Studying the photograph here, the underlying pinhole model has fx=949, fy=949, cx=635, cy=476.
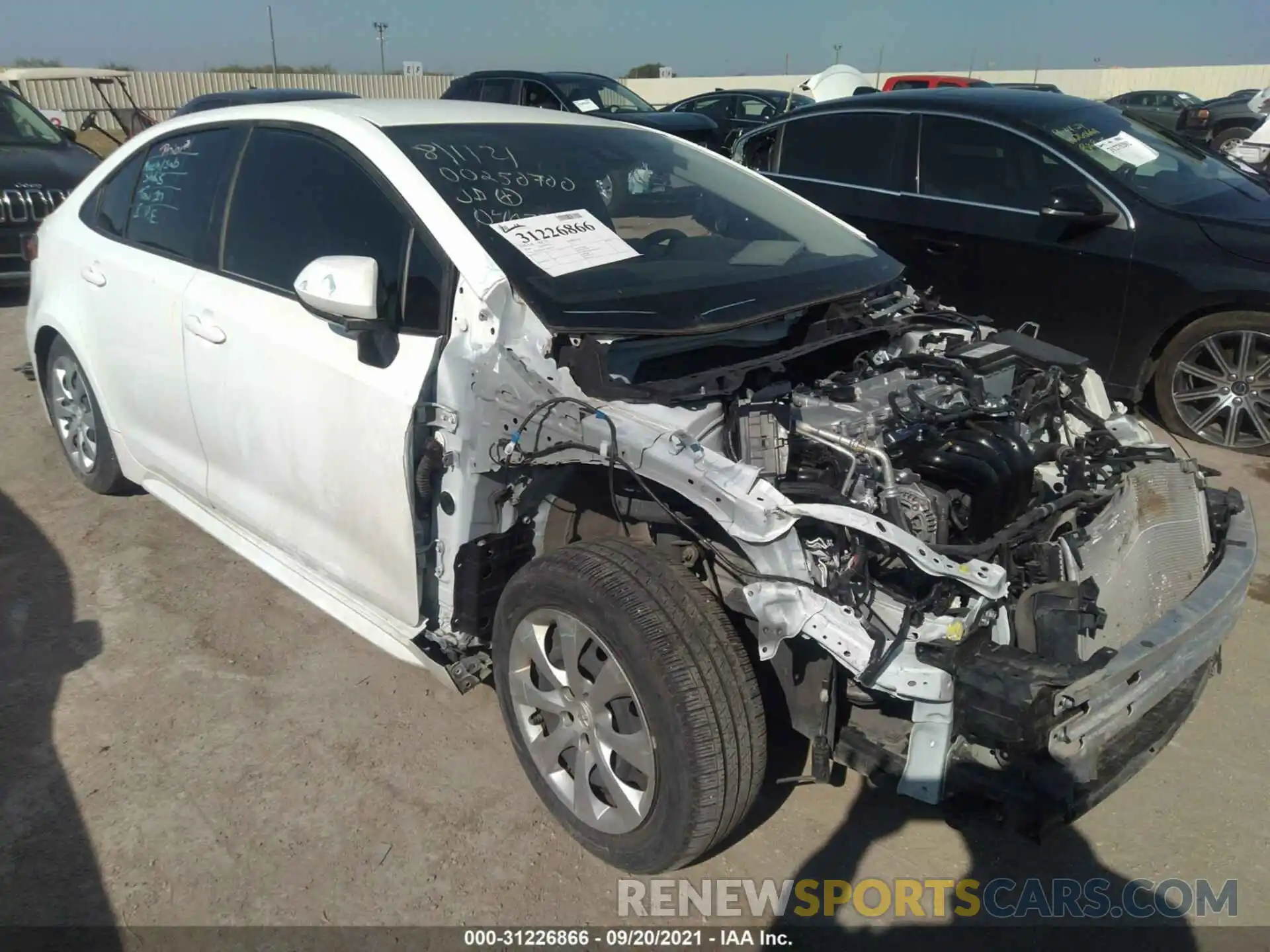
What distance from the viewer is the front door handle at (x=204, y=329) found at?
10.1 ft

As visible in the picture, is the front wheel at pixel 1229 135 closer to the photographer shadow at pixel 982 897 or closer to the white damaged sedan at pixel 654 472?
the white damaged sedan at pixel 654 472

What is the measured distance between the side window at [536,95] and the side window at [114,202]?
9.04 m

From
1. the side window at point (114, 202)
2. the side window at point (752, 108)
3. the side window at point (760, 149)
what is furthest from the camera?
the side window at point (752, 108)

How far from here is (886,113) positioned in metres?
5.78

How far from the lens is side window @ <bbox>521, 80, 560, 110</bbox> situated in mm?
12266

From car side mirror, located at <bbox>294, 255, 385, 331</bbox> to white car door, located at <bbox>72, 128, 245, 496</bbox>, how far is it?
39.0 inches

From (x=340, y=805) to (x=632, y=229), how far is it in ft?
6.35

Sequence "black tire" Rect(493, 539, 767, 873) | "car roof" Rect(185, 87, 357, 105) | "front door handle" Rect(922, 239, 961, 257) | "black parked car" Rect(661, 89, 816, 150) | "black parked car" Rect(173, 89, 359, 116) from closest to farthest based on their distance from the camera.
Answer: "black tire" Rect(493, 539, 767, 873) < "front door handle" Rect(922, 239, 961, 257) < "black parked car" Rect(173, 89, 359, 116) < "car roof" Rect(185, 87, 357, 105) < "black parked car" Rect(661, 89, 816, 150)

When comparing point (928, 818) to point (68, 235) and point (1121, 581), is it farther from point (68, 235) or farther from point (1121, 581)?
point (68, 235)

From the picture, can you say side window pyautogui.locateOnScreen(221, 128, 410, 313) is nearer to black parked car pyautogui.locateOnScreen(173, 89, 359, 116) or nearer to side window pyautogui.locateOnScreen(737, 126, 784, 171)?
side window pyautogui.locateOnScreen(737, 126, 784, 171)

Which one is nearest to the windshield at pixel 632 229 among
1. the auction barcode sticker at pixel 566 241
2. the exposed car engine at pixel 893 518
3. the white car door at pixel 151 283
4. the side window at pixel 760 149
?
the auction barcode sticker at pixel 566 241

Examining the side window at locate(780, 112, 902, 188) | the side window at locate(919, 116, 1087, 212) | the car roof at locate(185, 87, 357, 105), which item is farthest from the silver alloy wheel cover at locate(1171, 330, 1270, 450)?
the car roof at locate(185, 87, 357, 105)

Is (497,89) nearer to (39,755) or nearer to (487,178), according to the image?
(487,178)

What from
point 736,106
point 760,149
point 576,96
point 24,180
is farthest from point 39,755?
point 736,106
